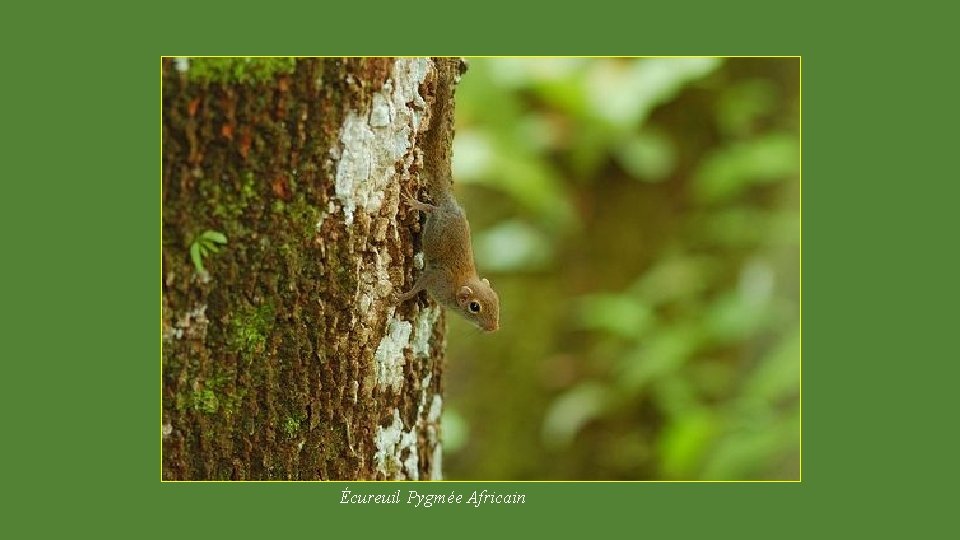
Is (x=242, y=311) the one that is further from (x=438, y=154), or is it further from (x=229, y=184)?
(x=438, y=154)

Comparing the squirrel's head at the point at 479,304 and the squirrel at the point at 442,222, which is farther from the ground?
the squirrel at the point at 442,222

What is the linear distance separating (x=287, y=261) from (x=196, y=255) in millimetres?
306

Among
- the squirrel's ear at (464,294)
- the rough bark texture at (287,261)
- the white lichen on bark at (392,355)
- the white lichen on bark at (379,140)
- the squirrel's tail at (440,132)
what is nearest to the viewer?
the rough bark texture at (287,261)

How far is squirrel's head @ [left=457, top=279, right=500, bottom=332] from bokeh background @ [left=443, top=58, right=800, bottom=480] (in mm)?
2092

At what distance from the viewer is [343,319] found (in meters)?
3.00

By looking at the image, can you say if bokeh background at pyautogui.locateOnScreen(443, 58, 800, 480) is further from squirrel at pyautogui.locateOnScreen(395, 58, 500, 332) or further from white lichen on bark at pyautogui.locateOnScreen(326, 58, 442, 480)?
white lichen on bark at pyautogui.locateOnScreen(326, 58, 442, 480)

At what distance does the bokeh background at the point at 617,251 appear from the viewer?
606 centimetres

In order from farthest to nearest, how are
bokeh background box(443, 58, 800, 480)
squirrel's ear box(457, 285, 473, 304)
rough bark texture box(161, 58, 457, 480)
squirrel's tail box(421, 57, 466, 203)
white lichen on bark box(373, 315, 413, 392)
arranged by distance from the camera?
bokeh background box(443, 58, 800, 480) < squirrel's ear box(457, 285, 473, 304) < squirrel's tail box(421, 57, 466, 203) < white lichen on bark box(373, 315, 413, 392) < rough bark texture box(161, 58, 457, 480)

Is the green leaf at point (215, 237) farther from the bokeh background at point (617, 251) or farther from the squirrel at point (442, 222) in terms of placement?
the bokeh background at point (617, 251)

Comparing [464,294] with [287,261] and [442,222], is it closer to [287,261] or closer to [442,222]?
[442,222]

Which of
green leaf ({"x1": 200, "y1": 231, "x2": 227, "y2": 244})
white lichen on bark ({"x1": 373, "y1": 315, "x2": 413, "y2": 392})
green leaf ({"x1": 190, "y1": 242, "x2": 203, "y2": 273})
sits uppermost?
green leaf ({"x1": 200, "y1": 231, "x2": 227, "y2": 244})

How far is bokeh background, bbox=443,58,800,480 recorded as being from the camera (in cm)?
606

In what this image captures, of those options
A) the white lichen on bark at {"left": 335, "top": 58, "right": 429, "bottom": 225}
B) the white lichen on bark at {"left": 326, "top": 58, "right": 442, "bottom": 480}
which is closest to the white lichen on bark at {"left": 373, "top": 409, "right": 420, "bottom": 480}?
the white lichen on bark at {"left": 326, "top": 58, "right": 442, "bottom": 480}

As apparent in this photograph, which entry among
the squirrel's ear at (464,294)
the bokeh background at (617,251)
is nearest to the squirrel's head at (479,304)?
the squirrel's ear at (464,294)
